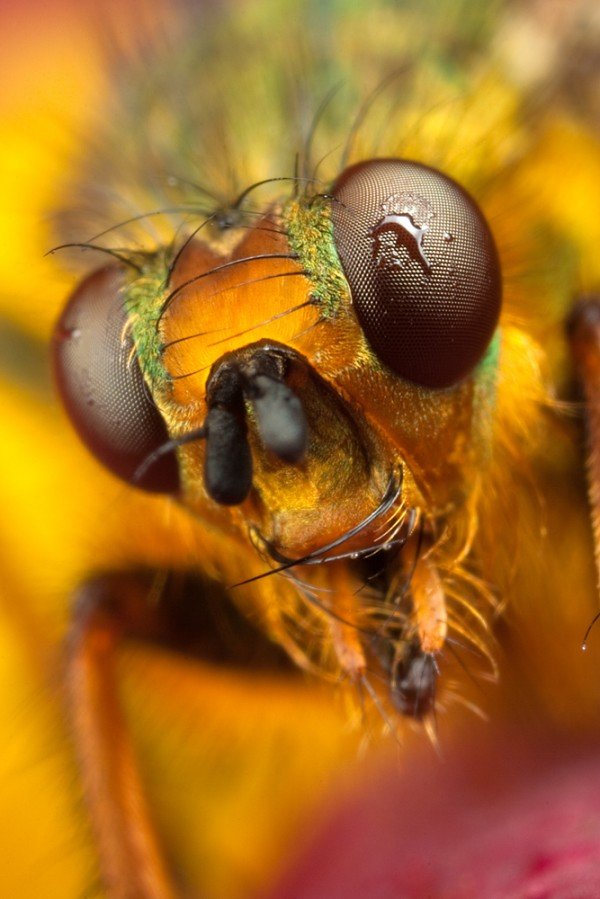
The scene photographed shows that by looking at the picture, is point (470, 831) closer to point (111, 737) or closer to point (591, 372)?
point (111, 737)

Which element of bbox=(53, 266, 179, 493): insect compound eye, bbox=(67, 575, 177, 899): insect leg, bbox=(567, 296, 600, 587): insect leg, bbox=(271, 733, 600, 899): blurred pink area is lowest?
bbox=(271, 733, 600, 899): blurred pink area

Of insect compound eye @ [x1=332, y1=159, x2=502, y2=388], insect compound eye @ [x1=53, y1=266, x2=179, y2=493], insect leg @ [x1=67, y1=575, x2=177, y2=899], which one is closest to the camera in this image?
insect compound eye @ [x1=332, y1=159, x2=502, y2=388]

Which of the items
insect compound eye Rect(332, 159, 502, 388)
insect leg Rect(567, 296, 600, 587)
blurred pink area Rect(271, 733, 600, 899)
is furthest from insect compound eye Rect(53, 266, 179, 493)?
blurred pink area Rect(271, 733, 600, 899)

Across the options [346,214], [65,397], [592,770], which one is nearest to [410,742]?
[592,770]

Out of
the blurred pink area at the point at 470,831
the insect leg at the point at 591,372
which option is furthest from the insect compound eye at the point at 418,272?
the blurred pink area at the point at 470,831

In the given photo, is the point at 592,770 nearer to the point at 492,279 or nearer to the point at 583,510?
the point at 583,510

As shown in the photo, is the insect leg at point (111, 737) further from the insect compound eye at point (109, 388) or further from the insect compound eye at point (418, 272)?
the insect compound eye at point (418, 272)

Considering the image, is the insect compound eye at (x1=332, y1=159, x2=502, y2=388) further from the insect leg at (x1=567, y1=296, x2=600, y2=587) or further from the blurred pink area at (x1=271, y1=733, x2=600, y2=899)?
the blurred pink area at (x1=271, y1=733, x2=600, y2=899)
